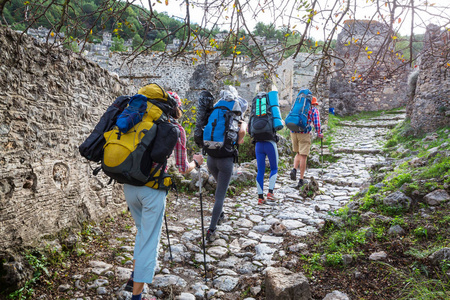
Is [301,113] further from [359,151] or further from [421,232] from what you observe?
[359,151]

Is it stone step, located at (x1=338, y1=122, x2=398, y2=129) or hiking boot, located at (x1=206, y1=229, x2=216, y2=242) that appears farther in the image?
stone step, located at (x1=338, y1=122, x2=398, y2=129)

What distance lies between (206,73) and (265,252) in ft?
40.6

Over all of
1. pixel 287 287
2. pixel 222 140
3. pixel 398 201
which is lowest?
pixel 287 287

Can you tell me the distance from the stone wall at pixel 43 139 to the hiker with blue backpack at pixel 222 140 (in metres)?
1.63

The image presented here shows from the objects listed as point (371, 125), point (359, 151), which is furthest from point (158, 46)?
point (359, 151)

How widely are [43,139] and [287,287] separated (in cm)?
289

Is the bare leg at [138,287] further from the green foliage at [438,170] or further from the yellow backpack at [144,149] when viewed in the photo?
the green foliage at [438,170]

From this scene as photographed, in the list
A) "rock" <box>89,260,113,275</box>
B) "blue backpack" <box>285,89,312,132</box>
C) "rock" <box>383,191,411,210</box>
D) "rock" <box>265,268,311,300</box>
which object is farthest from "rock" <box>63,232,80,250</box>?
"blue backpack" <box>285,89,312,132</box>

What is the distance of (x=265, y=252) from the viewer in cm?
373

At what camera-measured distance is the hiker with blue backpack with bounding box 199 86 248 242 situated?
388 cm

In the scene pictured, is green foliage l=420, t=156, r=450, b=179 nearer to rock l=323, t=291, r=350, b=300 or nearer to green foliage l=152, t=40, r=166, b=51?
rock l=323, t=291, r=350, b=300

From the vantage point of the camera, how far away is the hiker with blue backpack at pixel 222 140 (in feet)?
12.7

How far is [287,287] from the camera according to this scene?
8.39 feet

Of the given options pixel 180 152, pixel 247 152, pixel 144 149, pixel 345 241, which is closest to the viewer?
pixel 144 149
